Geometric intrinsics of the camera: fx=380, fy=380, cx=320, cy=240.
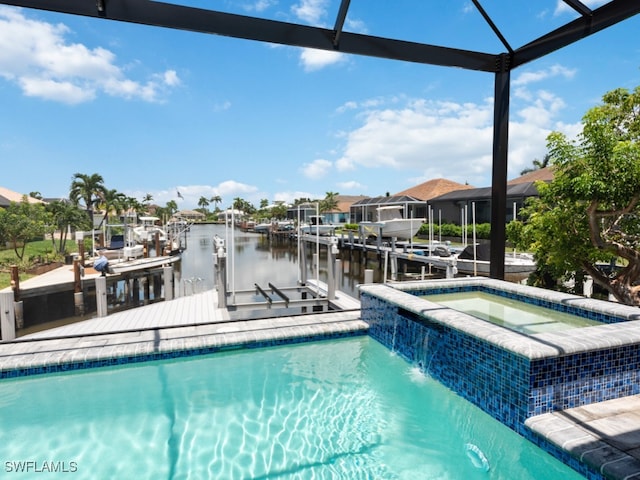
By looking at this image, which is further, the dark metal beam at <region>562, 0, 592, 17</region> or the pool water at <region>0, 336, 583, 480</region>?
the dark metal beam at <region>562, 0, 592, 17</region>

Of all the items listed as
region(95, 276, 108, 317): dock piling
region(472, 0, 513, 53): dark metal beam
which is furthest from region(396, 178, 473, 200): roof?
region(95, 276, 108, 317): dock piling

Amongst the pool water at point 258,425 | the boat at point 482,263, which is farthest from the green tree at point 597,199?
the boat at point 482,263

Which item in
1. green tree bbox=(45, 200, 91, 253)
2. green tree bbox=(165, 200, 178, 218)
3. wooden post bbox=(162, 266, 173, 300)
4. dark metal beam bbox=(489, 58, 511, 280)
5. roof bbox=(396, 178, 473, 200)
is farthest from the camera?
green tree bbox=(165, 200, 178, 218)

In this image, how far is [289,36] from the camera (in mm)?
4434

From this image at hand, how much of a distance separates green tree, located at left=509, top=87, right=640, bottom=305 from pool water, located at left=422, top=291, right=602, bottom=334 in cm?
119

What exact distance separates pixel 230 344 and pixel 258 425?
1673mm

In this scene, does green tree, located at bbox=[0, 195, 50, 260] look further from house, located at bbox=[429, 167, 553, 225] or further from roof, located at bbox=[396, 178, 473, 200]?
roof, located at bbox=[396, 178, 473, 200]

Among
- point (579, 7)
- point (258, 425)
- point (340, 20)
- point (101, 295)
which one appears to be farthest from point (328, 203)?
point (258, 425)

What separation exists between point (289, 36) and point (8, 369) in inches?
189

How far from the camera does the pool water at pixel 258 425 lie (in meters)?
2.78

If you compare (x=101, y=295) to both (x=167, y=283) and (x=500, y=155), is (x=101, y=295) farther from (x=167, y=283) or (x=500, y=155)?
(x=500, y=155)

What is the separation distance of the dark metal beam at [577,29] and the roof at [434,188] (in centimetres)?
3138

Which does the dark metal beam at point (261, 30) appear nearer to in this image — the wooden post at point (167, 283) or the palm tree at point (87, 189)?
the wooden post at point (167, 283)

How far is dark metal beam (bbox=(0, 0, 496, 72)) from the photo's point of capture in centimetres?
377
